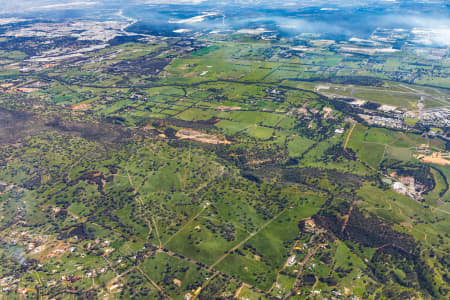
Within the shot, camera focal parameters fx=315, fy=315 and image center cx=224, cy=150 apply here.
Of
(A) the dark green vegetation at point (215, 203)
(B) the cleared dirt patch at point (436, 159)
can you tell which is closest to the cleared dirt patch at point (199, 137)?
(A) the dark green vegetation at point (215, 203)

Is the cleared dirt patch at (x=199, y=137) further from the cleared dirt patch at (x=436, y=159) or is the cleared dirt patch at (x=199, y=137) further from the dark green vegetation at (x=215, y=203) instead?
the cleared dirt patch at (x=436, y=159)

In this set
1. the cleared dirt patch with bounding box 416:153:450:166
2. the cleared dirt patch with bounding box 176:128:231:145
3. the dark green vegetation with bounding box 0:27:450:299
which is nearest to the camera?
the dark green vegetation with bounding box 0:27:450:299

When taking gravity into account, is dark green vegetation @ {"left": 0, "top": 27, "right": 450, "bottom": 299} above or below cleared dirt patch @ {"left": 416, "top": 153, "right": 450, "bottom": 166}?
below

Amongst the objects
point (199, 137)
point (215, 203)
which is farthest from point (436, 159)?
point (199, 137)

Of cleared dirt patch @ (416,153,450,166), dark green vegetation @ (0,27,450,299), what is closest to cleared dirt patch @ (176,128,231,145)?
dark green vegetation @ (0,27,450,299)

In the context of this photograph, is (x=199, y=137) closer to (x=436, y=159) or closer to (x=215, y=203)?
(x=215, y=203)

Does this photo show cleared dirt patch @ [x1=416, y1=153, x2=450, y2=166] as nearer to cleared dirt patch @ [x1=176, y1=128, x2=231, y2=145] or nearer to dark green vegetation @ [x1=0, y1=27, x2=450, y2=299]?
dark green vegetation @ [x1=0, y1=27, x2=450, y2=299]

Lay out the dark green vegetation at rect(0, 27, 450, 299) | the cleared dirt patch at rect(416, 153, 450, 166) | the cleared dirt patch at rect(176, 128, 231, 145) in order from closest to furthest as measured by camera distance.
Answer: the dark green vegetation at rect(0, 27, 450, 299)
the cleared dirt patch at rect(416, 153, 450, 166)
the cleared dirt patch at rect(176, 128, 231, 145)

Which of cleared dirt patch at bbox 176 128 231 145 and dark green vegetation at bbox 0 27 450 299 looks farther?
cleared dirt patch at bbox 176 128 231 145
